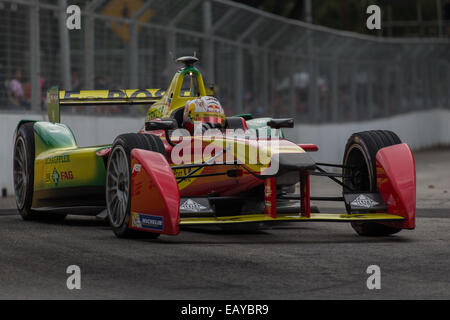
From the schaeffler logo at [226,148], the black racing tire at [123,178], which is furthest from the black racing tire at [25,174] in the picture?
the black racing tire at [123,178]

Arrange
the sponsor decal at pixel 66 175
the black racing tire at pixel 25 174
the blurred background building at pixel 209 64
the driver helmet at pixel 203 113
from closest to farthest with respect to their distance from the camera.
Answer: the driver helmet at pixel 203 113
the sponsor decal at pixel 66 175
the black racing tire at pixel 25 174
the blurred background building at pixel 209 64

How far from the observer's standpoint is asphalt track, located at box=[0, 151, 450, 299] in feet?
21.5

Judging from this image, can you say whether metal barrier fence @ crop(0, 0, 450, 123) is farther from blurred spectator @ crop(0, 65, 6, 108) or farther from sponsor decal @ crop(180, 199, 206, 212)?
sponsor decal @ crop(180, 199, 206, 212)

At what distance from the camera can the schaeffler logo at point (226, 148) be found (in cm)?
925

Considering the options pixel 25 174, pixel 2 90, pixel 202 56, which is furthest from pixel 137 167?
pixel 202 56

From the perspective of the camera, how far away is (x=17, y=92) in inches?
637

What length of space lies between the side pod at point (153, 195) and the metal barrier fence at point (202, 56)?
315 cm

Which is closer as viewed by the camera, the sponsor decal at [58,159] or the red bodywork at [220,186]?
the red bodywork at [220,186]

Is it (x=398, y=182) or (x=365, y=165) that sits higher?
(x=365, y=165)

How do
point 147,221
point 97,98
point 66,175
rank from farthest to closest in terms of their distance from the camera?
point 97,98 → point 66,175 → point 147,221

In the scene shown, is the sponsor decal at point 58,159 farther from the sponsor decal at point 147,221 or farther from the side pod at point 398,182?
the side pod at point 398,182

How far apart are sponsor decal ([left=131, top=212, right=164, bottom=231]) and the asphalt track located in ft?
0.47

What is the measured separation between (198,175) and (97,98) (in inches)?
133

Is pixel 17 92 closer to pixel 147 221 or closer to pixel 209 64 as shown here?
pixel 209 64
